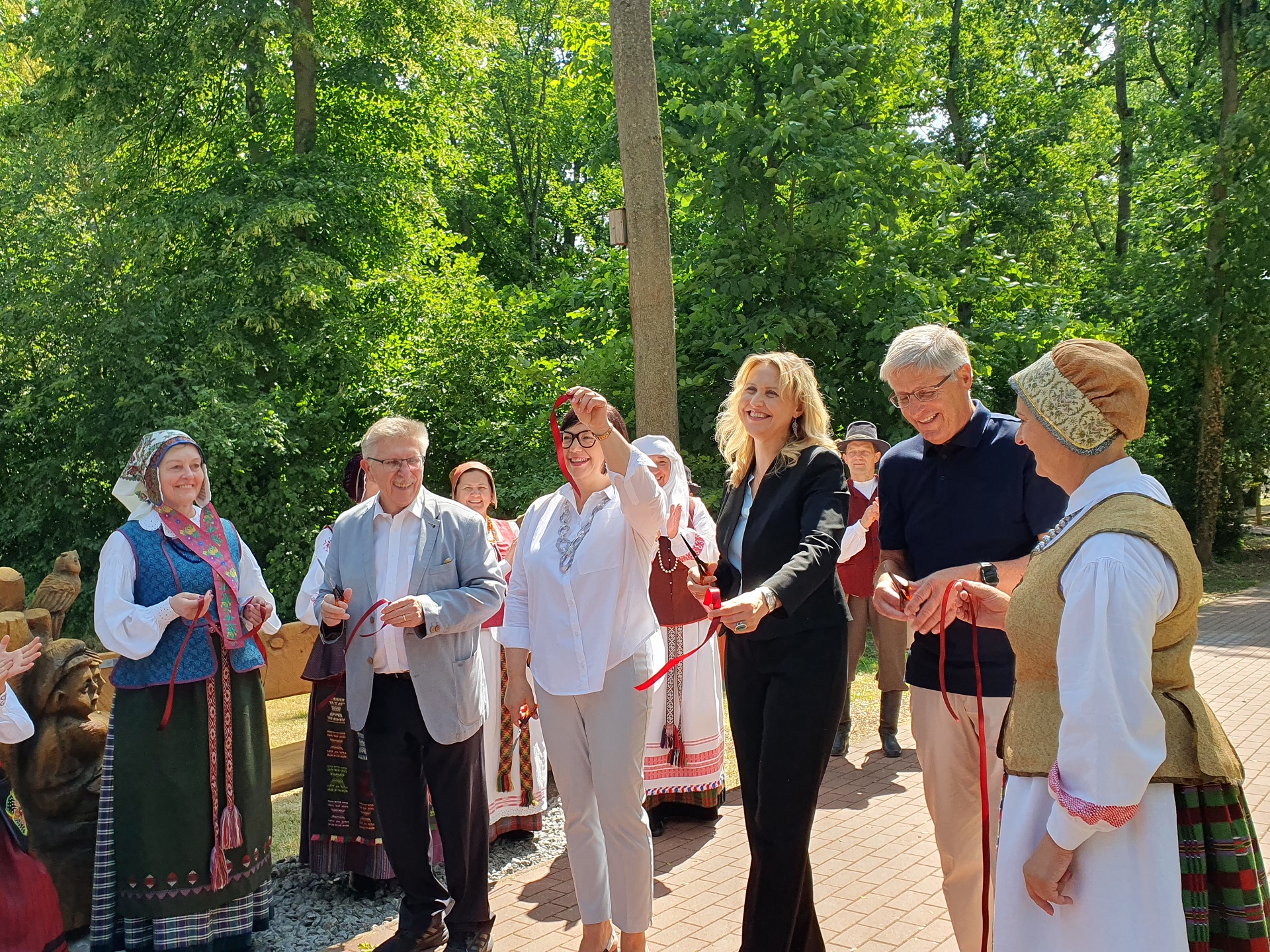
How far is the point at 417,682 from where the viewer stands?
4.21 meters

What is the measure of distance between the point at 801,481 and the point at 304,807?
317cm

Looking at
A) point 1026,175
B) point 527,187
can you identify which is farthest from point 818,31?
point 527,187

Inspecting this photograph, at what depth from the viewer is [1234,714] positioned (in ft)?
26.2

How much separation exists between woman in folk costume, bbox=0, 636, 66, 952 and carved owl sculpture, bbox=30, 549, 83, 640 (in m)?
1.68

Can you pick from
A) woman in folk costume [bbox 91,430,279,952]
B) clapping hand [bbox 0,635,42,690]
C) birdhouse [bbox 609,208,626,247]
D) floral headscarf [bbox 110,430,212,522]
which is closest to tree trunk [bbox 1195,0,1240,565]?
birdhouse [bbox 609,208,626,247]

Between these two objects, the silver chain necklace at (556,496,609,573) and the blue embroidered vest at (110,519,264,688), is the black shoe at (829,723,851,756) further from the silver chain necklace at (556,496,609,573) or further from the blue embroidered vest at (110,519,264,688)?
the blue embroidered vest at (110,519,264,688)

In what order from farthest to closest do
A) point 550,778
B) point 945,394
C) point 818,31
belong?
point 818,31
point 550,778
point 945,394

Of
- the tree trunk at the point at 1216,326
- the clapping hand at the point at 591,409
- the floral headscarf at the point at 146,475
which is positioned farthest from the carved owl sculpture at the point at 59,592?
the tree trunk at the point at 1216,326

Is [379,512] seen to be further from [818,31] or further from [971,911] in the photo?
[818,31]

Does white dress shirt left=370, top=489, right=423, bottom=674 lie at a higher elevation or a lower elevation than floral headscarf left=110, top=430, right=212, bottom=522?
lower

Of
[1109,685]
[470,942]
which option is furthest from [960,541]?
[470,942]

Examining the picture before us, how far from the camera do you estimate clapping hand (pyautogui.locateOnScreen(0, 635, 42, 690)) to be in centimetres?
355

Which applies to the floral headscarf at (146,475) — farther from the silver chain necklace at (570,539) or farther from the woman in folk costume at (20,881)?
the silver chain necklace at (570,539)

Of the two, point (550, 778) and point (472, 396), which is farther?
point (472, 396)
